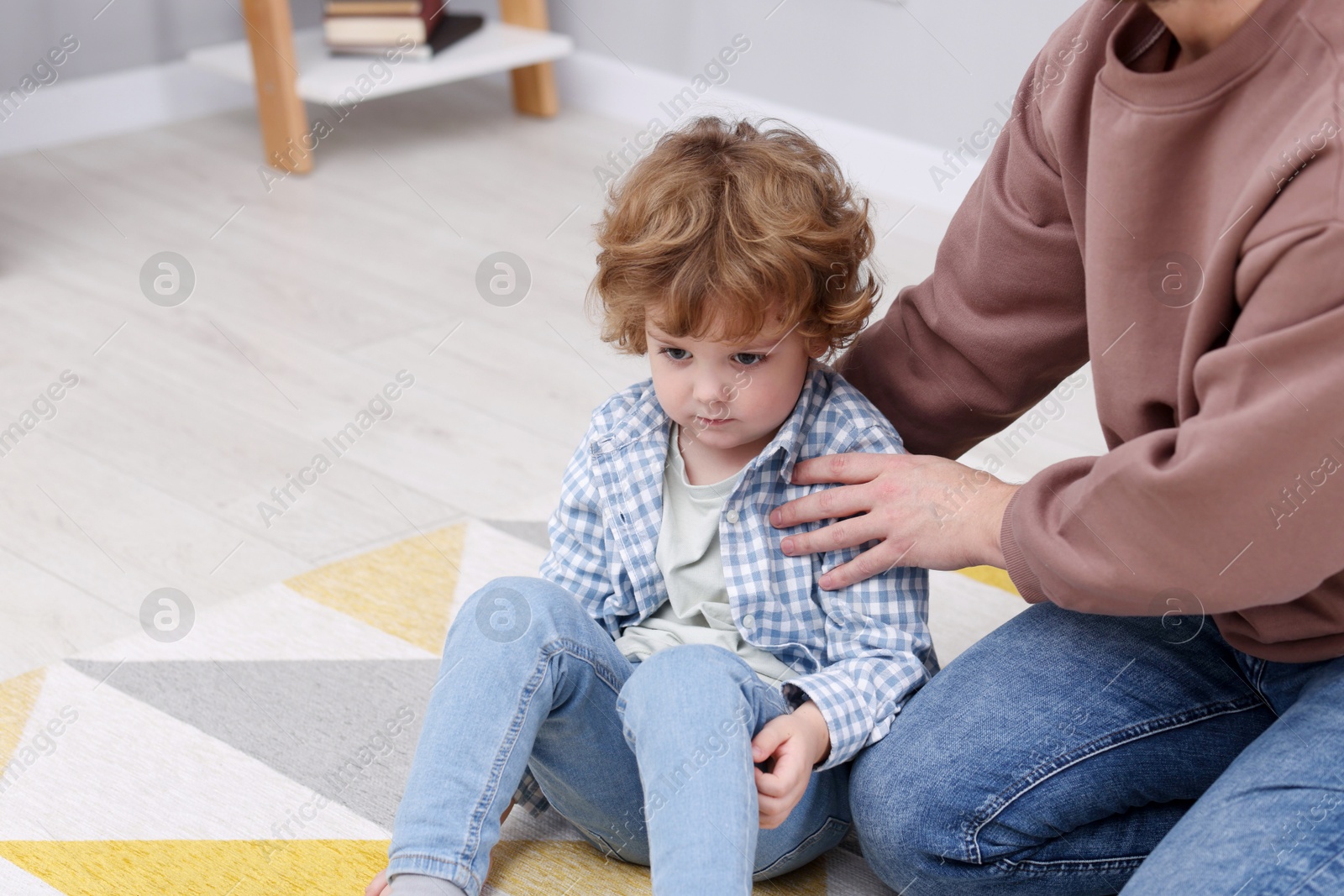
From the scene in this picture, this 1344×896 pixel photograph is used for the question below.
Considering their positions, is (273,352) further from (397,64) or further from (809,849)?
(809,849)

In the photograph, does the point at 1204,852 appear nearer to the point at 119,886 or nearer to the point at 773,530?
the point at 773,530

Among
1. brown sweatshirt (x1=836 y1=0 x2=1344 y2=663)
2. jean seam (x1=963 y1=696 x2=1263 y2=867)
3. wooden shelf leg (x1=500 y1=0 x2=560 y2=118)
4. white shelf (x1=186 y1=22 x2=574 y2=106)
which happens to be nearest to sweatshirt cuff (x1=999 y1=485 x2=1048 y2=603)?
brown sweatshirt (x1=836 y1=0 x2=1344 y2=663)

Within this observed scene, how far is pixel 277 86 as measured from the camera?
8.26 feet

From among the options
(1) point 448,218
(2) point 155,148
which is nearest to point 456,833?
(1) point 448,218

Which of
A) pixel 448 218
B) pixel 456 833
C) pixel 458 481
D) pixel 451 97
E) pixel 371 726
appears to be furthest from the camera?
pixel 451 97

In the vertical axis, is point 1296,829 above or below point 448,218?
above

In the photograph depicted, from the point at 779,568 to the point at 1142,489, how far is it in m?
0.28

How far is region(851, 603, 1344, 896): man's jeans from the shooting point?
0.88 m

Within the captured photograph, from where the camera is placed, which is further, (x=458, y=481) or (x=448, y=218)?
(x=448, y=218)

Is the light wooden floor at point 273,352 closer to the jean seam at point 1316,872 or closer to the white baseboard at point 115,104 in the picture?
the white baseboard at point 115,104

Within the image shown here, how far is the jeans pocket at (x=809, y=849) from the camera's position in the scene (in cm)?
97

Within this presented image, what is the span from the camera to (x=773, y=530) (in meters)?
0.98

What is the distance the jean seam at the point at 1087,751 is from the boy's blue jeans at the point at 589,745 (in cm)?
11

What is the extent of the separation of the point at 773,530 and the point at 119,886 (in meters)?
0.53
